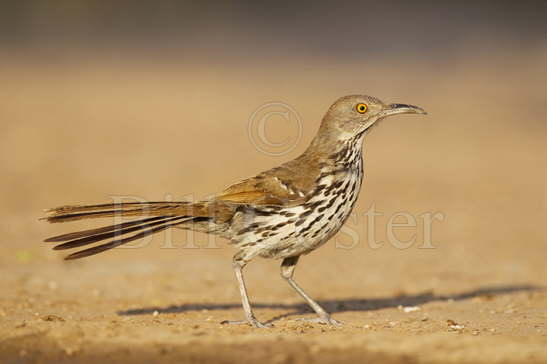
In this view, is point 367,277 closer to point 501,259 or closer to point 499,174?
point 501,259

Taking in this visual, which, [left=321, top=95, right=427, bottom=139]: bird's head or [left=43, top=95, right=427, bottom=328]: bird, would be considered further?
[left=321, top=95, right=427, bottom=139]: bird's head

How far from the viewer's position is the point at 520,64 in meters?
26.4

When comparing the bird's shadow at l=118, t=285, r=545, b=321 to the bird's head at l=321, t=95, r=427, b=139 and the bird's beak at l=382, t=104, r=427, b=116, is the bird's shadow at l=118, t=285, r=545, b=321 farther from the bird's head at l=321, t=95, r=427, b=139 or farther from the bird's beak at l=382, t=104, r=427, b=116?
the bird's beak at l=382, t=104, r=427, b=116

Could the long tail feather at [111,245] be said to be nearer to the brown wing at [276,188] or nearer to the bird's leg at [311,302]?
the brown wing at [276,188]

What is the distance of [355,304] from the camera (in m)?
7.72

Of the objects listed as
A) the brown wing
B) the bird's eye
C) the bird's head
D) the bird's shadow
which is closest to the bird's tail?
the brown wing

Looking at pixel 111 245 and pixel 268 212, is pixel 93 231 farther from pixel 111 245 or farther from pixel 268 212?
pixel 268 212

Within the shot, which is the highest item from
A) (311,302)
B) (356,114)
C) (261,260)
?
(356,114)

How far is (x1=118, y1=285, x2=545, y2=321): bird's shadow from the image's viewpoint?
→ 723cm

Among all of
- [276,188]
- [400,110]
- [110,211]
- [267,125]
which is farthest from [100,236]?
[267,125]

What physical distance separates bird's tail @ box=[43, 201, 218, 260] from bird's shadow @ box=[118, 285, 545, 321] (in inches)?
45.8

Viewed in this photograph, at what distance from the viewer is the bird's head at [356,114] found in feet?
22.2

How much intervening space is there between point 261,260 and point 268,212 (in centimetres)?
392

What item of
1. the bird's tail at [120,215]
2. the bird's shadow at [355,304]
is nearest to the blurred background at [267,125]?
the bird's shadow at [355,304]
